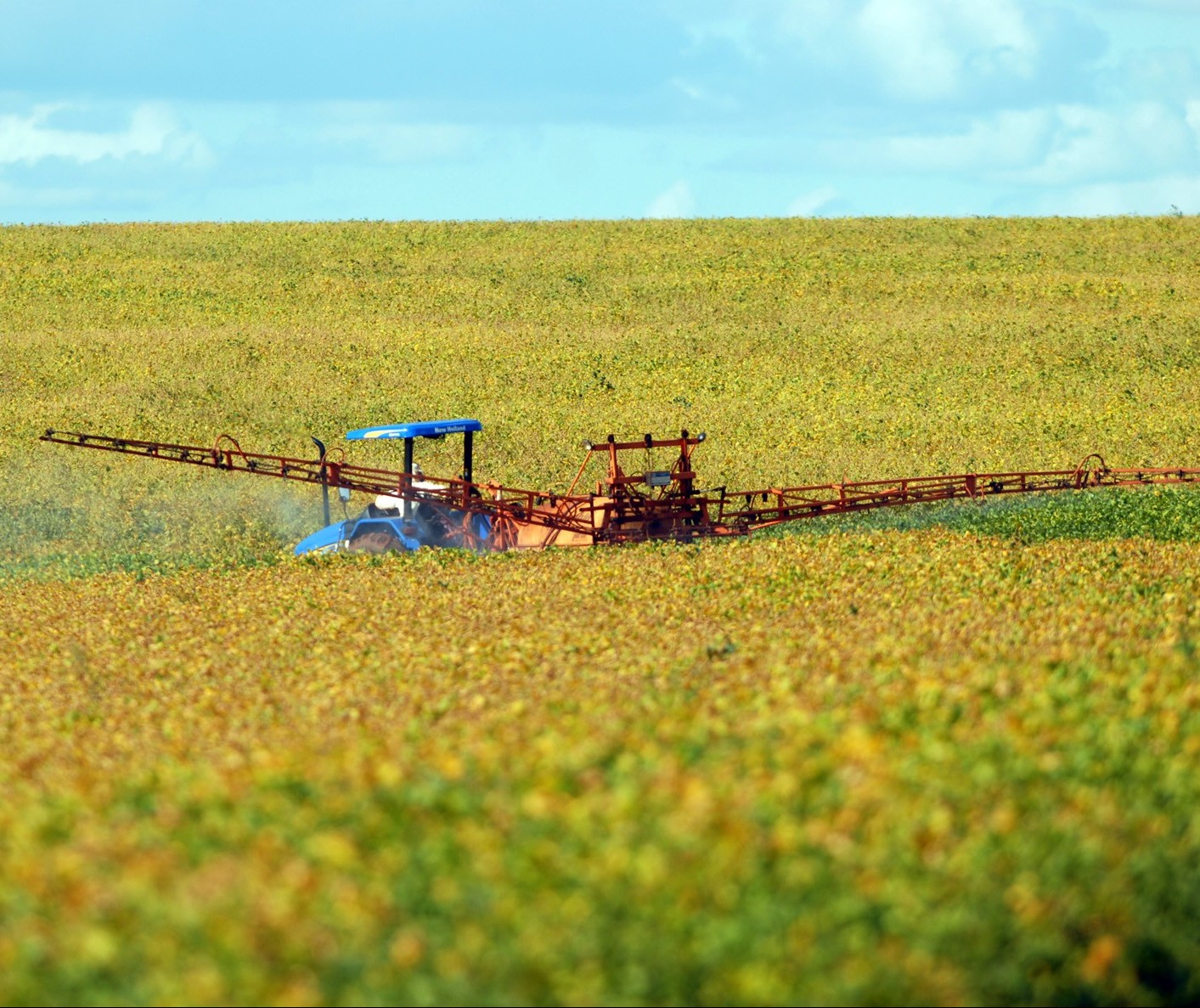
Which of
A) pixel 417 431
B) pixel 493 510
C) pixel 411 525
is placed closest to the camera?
pixel 417 431

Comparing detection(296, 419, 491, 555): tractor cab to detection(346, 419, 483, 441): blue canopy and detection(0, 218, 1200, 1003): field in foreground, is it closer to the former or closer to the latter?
detection(346, 419, 483, 441): blue canopy

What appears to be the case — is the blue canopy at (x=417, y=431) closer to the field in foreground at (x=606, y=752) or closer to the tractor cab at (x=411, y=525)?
the tractor cab at (x=411, y=525)

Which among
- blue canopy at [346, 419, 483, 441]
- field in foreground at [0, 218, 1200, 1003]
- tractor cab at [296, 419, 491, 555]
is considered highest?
blue canopy at [346, 419, 483, 441]

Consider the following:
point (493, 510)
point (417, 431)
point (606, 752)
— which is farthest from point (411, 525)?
point (606, 752)

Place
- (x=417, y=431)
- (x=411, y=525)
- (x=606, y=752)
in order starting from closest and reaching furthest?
1. (x=606, y=752)
2. (x=417, y=431)
3. (x=411, y=525)

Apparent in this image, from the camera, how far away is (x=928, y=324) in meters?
54.1

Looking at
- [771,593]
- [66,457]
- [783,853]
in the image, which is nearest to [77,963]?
[783,853]

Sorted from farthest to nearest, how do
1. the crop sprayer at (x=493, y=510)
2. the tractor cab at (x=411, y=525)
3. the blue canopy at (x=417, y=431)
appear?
the tractor cab at (x=411, y=525), the crop sprayer at (x=493, y=510), the blue canopy at (x=417, y=431)

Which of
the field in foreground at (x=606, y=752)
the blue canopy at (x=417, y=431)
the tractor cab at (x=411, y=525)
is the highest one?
the blue canopy at (x=417, y=431)

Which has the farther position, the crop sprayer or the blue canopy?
the crop sprayer

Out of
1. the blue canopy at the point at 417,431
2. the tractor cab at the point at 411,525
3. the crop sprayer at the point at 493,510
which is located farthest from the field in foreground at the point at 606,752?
the blue canopy at the point at 417,431

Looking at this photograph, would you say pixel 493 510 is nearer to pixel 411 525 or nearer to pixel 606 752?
pixel 411 525

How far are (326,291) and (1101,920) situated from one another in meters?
56.0

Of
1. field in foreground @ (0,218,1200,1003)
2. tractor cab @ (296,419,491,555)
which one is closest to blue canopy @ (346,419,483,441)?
tractor cab @ (296,419,491,555)
